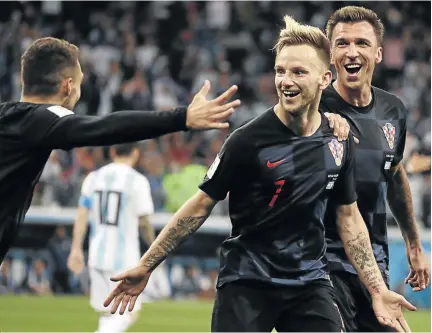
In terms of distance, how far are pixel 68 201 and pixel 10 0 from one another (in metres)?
7.34

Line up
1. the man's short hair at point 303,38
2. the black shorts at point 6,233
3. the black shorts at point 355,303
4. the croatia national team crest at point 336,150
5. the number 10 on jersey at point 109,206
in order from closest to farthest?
the black shorts at point 6,233, the man's short hair at point 303,38, the croatia national team crest at point 336,150, the black shorts at point 355,303, the number 10 on jersey at point 109,206

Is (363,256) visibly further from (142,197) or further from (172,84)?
(172,84)

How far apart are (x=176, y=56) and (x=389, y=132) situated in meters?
15.1

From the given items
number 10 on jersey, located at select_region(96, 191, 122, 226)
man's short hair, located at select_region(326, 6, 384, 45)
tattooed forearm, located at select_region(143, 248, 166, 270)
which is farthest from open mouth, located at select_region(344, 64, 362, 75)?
number 10 on jersey, located at select_region(96, 191, 122, 226)

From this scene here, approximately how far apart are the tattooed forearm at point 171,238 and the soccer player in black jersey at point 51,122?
2.51 feet

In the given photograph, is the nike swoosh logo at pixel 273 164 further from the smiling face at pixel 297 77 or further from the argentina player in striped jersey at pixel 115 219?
the argentina player in striped jersey at pixel 115 219

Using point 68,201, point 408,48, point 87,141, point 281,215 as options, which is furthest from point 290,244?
point 408,48

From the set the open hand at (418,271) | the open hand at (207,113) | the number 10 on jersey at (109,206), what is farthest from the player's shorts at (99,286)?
the open hand at (207,113)

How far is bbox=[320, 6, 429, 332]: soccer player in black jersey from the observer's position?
685 centimetres

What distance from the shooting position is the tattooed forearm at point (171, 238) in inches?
241

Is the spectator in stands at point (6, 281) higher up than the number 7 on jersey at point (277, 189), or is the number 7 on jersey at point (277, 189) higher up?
the number 7 on jersey at point (277, 189)

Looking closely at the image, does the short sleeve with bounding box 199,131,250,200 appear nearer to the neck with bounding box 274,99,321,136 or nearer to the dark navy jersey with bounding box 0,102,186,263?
the neck with bounding box 274,99,321,136

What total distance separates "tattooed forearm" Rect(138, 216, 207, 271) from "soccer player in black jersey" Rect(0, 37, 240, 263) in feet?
2.51

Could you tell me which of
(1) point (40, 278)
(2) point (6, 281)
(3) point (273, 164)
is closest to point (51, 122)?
(3) point (273, 164)
